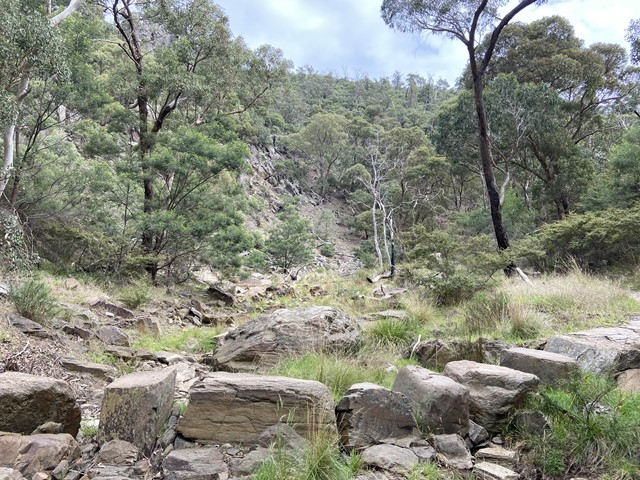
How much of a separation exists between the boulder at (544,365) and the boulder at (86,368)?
13.5 ft

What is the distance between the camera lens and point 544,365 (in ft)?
12.2

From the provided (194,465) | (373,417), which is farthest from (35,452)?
(373,417)

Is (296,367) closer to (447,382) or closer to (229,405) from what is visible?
(229,405)

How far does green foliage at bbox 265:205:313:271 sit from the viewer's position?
889 inches

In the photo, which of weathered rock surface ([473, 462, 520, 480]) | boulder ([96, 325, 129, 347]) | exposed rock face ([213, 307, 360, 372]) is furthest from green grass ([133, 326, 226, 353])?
weathered rock surface ([473, 462, 520, 480])

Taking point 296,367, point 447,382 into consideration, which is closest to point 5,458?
point 296,367

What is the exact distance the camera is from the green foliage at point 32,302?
532 cm

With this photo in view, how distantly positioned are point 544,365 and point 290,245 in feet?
62.9

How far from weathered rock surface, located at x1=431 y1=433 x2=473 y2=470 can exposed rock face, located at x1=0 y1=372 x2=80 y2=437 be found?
2606 millimetres

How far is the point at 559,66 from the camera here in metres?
19.1

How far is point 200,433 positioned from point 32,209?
9842mm

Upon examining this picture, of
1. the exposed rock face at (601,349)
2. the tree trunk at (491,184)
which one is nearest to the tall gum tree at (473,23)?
the tree trunk at (491,184)

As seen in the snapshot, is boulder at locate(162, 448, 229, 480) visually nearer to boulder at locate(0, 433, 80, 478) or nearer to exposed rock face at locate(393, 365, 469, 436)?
boulder at locate(0, 433, 80, 478)

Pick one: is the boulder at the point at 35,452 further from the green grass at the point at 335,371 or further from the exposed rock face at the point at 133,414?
the green grass at the point at 335,371
